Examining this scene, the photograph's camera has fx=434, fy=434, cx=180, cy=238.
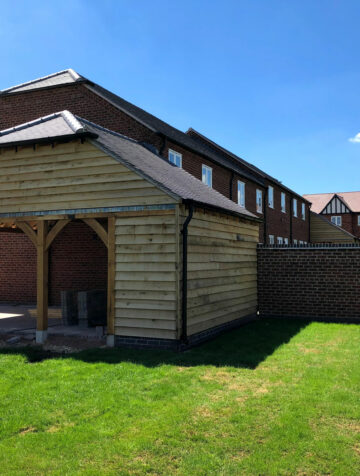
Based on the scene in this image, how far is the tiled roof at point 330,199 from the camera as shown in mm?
Result: 57500

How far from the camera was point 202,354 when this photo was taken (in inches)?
341

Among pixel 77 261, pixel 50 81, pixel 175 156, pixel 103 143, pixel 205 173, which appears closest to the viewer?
pixel 103 143

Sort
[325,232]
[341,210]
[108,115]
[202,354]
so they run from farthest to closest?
[341,210] → [325,232] → [108,115] → [202,354]

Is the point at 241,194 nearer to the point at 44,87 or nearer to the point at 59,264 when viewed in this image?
the point at 59,264

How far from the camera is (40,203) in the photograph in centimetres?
1034

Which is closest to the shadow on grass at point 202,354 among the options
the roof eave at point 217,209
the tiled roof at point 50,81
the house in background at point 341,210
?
the roof eave at point 217,209

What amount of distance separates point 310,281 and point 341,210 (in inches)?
1848

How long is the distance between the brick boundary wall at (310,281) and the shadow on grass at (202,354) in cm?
356

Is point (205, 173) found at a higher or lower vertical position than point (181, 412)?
higher

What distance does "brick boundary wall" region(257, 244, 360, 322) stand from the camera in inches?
532

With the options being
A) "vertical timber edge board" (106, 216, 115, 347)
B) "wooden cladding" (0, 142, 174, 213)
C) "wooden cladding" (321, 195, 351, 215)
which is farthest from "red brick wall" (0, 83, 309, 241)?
"wooden cladding" (321, 195, 351, 215)

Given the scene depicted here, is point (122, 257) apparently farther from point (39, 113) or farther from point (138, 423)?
point (39, 113)

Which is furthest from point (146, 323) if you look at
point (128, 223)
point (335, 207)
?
point (335, 207)

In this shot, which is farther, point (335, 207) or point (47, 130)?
point (335, 207)
